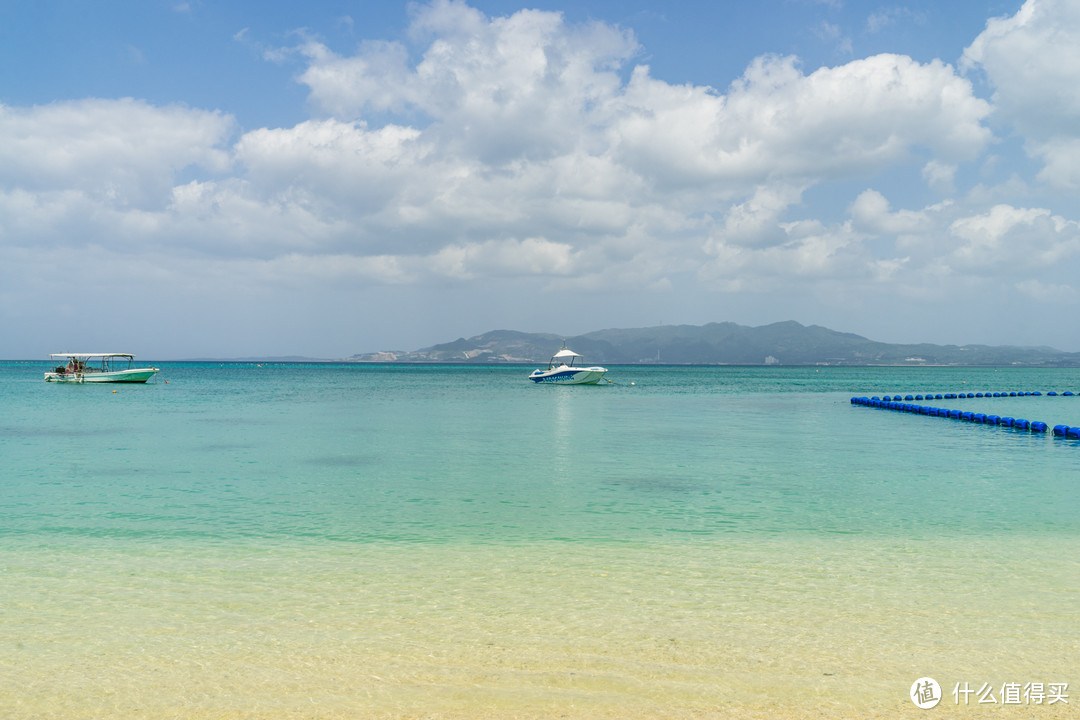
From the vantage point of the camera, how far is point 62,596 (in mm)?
8883

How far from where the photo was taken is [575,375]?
291 feet

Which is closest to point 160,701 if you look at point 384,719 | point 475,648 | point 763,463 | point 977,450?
point 384,719

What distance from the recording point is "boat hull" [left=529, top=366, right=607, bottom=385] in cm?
8725

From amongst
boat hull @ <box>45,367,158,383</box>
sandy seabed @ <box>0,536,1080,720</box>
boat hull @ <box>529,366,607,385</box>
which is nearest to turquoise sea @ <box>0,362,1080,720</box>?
sandy seabed @ <box>0,536,1080,720</box>

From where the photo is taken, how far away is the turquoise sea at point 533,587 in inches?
242

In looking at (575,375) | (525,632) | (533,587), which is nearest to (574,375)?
(575,375)

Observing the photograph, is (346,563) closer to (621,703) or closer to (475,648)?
(475,648)

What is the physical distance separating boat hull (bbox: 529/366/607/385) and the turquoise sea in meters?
64.2

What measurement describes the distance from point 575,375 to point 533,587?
79.4m

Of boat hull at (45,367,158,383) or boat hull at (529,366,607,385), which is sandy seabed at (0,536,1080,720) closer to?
boat hull at (45,367,158,383)

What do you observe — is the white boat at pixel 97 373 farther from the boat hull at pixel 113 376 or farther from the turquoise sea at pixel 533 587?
the turquoise sea at pixel 533 587

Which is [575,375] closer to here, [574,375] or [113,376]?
[574,375]

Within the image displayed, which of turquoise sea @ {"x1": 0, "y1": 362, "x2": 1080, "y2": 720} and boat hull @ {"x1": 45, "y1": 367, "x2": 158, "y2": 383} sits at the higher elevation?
boat hull @ {"x1": 45, "y1": 367, "x2": 158, "y2": 383}

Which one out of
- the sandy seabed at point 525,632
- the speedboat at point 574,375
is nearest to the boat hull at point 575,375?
the speedboat at point 574,375
